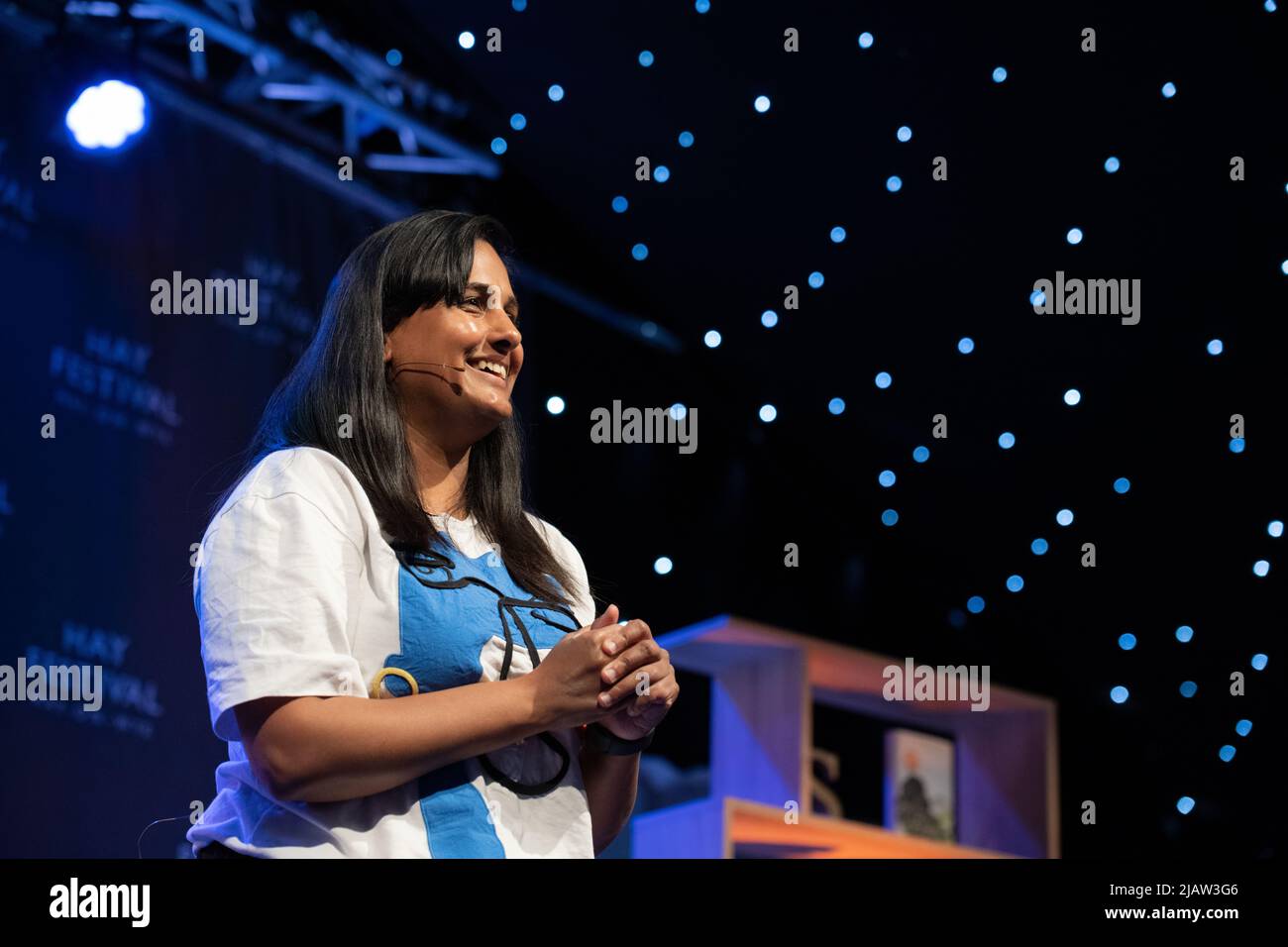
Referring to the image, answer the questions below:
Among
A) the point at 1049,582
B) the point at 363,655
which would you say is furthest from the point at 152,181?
the point at 363,655

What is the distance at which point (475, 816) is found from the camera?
1.33m

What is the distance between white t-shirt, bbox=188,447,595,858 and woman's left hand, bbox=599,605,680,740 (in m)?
0.08

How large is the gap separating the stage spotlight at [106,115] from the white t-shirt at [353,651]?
2.57 metres

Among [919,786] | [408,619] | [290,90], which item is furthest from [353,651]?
[290,90]

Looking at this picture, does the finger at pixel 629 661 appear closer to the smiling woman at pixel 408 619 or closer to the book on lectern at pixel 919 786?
the smiling woman at pixel 408 619

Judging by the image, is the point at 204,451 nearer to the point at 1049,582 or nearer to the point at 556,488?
the point at 556,488

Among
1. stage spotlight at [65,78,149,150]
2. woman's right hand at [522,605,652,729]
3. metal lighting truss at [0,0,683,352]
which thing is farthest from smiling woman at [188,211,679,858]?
metal lighting truss at [0,0,683,352]

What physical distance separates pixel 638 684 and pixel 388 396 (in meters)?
0.41

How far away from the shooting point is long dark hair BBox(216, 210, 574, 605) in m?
1.50

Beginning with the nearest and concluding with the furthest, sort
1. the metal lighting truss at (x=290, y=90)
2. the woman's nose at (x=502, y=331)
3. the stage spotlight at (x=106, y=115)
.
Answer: the woman's nose at (x=502, y=331), the stage spotlight at (x=106, y=115), the metal lighting truss at (x=290, y=90)

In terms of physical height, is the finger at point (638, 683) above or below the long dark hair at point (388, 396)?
below

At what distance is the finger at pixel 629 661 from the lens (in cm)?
132

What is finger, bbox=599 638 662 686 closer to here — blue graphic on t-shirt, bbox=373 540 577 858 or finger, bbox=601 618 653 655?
finger, bbox=601 618 653 655

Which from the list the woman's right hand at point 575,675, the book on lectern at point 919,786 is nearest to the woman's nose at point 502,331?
the woman's right hand at point 575,675
